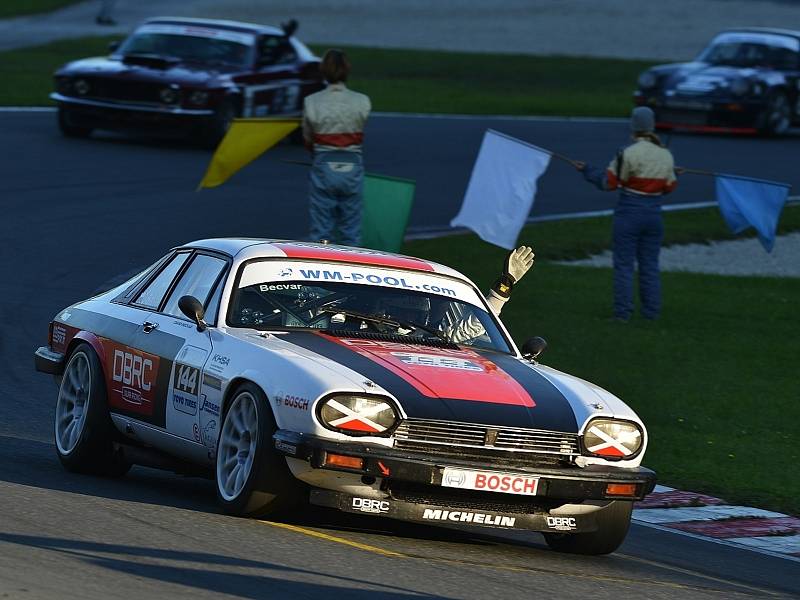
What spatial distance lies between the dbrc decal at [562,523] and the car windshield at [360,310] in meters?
1.27

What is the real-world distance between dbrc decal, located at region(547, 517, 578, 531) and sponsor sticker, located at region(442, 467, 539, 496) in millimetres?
238

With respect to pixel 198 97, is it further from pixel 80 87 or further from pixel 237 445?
pixel 237 445

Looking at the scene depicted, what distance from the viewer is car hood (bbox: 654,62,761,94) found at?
2828cm

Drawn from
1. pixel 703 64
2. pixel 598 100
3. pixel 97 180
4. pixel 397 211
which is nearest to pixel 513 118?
pixel 703 64

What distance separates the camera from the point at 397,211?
51.8 ft

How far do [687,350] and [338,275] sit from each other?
21.1 ft

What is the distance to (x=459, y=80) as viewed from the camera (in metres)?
38.4

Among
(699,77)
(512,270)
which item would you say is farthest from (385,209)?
(699,77)

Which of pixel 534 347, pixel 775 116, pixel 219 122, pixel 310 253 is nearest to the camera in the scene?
pixel 534 347

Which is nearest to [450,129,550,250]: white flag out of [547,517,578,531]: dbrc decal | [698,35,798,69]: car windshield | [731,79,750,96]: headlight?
[547,517,578,531]: dbrc decal

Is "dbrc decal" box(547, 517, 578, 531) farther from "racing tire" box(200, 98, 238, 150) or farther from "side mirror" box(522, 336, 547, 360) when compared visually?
"racing tire" box(200, 98, 238, 150)

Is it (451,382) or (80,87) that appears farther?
(80,87)

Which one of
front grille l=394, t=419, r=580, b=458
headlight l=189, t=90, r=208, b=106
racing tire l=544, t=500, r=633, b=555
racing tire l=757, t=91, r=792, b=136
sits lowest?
racing tire l=757, t=91, r=792, b=136

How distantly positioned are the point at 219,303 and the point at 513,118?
21.6 meters
